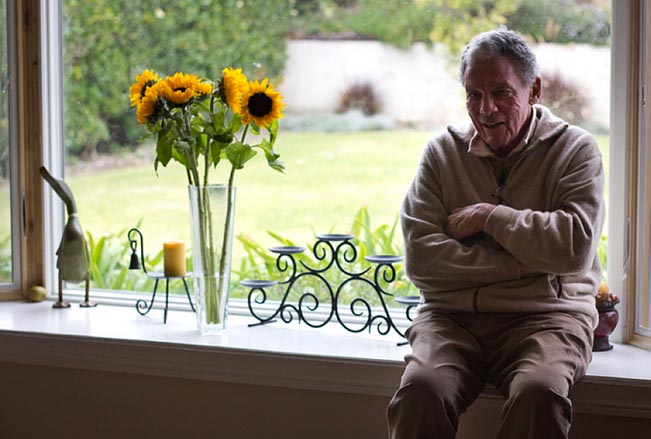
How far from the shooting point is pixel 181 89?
2.71m

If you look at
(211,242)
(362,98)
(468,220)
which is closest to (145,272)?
(211,242)

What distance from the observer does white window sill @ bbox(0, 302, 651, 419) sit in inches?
93.7

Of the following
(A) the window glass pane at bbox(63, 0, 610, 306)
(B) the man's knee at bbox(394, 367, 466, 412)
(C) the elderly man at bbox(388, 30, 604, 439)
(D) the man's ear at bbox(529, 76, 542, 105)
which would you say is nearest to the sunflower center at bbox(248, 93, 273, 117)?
(A) the window glass pane at bbox(63, 0, 610, 306)

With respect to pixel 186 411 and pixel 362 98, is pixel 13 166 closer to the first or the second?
pixel 186 411

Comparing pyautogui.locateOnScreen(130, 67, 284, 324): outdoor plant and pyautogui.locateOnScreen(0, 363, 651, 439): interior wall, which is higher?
pyautogui.locateOnScreen(130, 67, 284, 324): outdoor plant

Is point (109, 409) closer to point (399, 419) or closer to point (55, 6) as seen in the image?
point (399, 419)

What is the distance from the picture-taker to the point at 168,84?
2697 mm

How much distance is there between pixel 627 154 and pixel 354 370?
0.99 meters

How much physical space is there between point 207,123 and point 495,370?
3.77 ft

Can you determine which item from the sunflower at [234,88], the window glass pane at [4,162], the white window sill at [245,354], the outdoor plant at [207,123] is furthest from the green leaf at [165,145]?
the window glass pane at [4,162]

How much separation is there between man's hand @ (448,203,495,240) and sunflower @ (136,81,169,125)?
928mm

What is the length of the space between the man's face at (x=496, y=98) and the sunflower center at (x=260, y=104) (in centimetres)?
60

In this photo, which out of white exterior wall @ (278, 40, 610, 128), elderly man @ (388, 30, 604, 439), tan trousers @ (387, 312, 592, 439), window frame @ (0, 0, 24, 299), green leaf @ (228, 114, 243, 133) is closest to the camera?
tan trousers @ (387, 312, 592, 439)

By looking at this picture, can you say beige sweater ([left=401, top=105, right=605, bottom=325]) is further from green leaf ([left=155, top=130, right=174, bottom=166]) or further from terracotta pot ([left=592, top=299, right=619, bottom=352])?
green leaf ([left=155, top=130, right=174, bottom=166])
